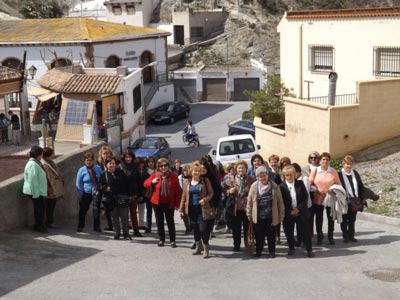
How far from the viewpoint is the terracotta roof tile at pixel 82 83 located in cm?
3171

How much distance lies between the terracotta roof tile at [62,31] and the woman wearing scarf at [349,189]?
1270 inches

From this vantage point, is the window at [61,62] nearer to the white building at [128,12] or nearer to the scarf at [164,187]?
the white building at [128,12]

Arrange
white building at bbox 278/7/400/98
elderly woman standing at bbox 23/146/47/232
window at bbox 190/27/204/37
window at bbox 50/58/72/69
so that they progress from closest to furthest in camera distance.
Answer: elderly woman standing at bbox 23/146/47/232, white building at bbox 278/7/400/98, window at bbox 50/58/72/69, window at bbox 190/27/204/37

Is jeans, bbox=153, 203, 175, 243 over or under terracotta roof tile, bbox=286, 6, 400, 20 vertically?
under

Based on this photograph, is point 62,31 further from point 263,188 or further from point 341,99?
point 263,188

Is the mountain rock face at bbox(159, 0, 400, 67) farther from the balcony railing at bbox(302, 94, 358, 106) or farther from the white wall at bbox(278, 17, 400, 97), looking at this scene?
the balcony railing at bbox(302, 94, 358, 106)

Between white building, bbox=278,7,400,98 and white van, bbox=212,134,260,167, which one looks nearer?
white van, bbox=212,134,260,167

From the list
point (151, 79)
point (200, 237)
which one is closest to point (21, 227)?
point (200, 237)

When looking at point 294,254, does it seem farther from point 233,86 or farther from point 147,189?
point 233,86

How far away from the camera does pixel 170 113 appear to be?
46.5 metres

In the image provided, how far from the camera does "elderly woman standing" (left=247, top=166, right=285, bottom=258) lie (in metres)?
11.3

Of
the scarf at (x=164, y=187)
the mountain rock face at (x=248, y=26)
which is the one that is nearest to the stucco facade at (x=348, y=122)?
the scarf at (x=164, y=187)

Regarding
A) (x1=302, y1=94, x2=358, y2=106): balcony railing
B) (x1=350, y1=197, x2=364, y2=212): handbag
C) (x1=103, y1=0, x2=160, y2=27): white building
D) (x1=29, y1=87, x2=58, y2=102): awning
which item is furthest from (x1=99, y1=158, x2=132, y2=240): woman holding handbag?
(x1=103, y1=0, x2=160, y2=27): white building

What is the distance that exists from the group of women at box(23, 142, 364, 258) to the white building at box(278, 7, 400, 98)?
17036mm
